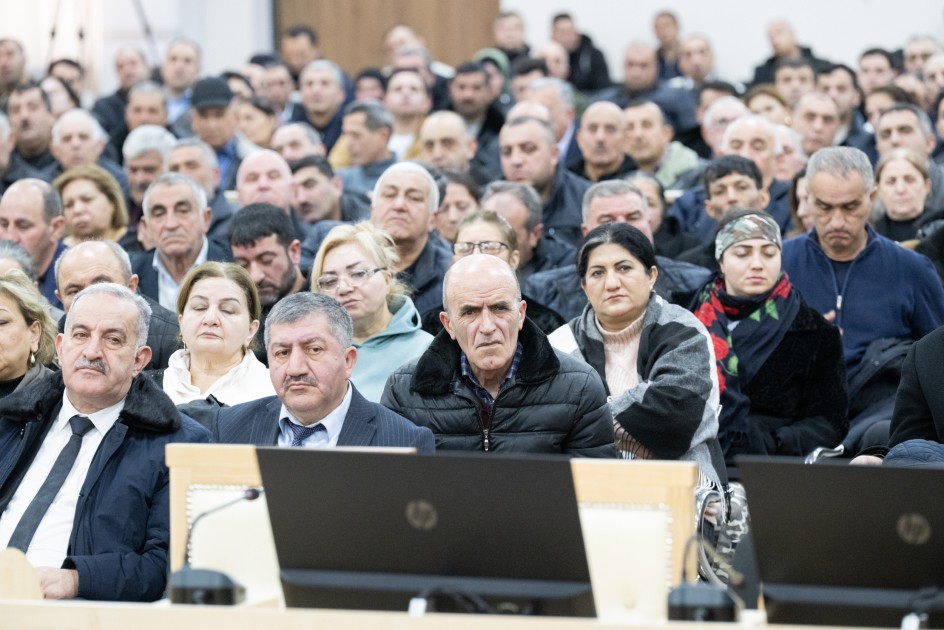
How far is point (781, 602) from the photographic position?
204 centimetres

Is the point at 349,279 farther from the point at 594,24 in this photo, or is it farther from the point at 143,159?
the point at 594,24

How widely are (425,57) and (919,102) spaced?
10.4ft

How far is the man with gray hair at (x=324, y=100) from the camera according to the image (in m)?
Result: 8.64

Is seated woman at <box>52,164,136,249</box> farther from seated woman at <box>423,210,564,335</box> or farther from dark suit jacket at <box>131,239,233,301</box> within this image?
seated woman at <box>423,210,564,335</box>

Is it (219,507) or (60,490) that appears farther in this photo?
(60,490)

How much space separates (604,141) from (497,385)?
3347 millimetres

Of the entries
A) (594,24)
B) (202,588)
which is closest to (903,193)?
(202,588)

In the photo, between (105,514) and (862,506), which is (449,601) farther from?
(105,514)

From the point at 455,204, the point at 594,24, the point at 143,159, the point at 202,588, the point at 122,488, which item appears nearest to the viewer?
the point at 202,588

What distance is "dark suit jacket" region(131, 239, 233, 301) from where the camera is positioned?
5375mm

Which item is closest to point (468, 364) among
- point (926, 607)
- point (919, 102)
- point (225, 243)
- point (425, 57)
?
point (926, 607)

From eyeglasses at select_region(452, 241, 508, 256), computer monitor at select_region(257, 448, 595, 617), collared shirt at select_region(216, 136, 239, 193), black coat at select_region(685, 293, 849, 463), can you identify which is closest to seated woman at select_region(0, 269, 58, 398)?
eyeglasses at select_region(452, 241, 508, 256)

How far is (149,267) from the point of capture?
544 centimetres

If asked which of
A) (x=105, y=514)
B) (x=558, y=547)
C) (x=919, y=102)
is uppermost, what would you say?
(x=919, y=102)
